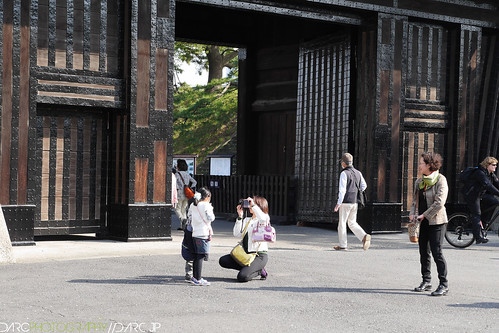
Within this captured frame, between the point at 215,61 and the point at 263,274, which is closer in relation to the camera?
the point at 263,274

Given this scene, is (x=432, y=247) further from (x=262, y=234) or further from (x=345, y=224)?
(x=345, y=224)

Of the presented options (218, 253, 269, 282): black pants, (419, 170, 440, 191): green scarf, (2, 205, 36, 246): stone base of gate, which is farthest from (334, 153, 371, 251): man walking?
(2, 205, 36, 246): stone base of gate

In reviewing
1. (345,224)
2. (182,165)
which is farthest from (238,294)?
(182,165)

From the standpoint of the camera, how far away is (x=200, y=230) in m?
9.70

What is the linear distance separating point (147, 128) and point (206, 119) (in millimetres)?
21186

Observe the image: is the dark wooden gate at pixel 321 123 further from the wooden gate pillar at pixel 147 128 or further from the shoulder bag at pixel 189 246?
the shoulder bag at pixel 189 246

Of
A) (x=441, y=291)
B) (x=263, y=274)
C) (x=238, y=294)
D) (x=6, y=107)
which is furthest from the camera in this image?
(x=6, y=107)

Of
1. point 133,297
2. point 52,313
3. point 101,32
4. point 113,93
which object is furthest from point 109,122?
point 52,313

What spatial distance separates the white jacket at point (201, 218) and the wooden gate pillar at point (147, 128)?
4917 millimetres

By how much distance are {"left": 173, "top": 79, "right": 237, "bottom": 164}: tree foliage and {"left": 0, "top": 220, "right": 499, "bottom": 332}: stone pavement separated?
71.5 ft

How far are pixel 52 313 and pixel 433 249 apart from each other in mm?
4386

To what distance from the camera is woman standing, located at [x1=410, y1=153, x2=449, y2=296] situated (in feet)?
30.6

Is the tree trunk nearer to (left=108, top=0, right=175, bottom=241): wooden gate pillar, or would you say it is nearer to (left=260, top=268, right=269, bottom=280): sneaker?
(left=108, top=0, right=175, bottom=241): wooden gate pillar

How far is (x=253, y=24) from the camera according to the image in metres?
22.2
